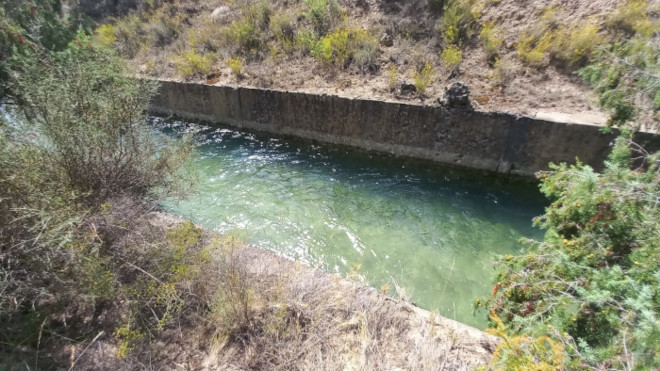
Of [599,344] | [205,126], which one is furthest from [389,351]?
[205,126]

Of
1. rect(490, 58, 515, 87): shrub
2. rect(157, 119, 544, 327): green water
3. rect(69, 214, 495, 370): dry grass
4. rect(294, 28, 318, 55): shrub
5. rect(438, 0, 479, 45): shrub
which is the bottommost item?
rect(157, 119, 544, 327): green water

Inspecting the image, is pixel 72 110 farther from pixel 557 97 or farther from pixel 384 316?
pixel 557 97

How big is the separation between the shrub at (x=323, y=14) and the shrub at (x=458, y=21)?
305cm

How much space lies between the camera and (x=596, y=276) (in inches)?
83.4

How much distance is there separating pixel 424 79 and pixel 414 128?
1065 millimetres

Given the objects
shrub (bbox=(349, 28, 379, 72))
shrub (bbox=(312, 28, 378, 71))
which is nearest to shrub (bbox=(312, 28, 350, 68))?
shrub (bbox=(312, 28, 378, 71))

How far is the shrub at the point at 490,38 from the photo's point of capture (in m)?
6.72

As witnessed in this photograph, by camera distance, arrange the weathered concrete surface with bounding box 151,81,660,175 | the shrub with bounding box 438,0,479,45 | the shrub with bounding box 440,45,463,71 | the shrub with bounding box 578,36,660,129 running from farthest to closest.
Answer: the shrub with bounding box 438,0,479,45
the shrub with bounding box 440,45,463,71
the weathered concrete surface with bounding box 151,81,660,175
the shrub with bounding box 578,36,660,129

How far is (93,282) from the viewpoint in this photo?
228cm

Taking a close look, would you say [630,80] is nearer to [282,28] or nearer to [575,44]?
[575,44]

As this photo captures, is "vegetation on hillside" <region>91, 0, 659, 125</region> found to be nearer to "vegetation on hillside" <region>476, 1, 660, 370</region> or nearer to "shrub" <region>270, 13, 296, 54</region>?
"shrub" <region>270, 13, 296, 54</region>

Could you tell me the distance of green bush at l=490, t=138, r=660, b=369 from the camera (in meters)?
1.76

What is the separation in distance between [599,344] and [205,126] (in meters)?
8.63

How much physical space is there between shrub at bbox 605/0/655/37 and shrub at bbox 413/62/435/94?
11.6 ft
